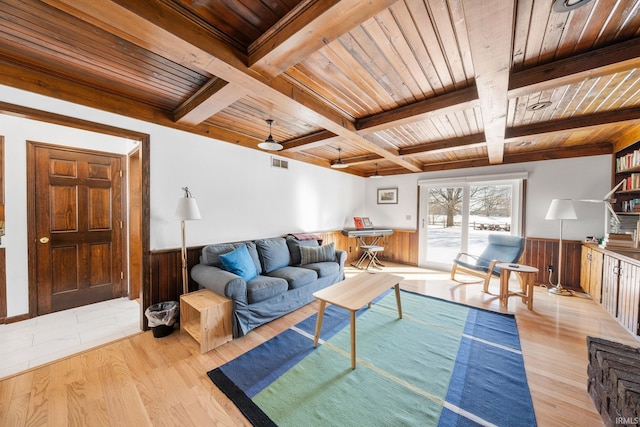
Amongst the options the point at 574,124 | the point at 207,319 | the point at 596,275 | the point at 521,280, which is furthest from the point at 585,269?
the point at 207,319

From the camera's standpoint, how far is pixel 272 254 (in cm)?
327

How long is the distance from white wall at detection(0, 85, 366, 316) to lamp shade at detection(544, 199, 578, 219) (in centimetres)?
423

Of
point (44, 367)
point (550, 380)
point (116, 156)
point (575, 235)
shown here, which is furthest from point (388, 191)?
point (44, 367)

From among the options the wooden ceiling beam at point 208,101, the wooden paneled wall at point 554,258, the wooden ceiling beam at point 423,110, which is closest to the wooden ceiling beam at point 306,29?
the wooden ceiling beam at point 208,101

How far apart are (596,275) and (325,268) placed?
12.6 feet

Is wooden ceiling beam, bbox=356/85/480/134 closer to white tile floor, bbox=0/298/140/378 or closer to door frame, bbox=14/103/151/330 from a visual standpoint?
door frame, bbox=14/103/151/330

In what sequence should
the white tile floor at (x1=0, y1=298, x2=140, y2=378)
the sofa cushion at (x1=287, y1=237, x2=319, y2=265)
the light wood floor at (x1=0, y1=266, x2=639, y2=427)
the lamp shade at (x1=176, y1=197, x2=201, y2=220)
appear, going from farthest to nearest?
the sofa cushion at (x1=287, y1=237, x2=319, y2=265)
the lamp shade at (x1=176, y1=197, x2=201, y2=220)
the white tile floor at (x1=0, y1=298, x2=140, y2=378)
the light wood floor at (x1=0, y1=266, x2=639, y2=427)

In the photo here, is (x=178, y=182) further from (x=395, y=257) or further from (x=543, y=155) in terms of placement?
(x=543, y=155)

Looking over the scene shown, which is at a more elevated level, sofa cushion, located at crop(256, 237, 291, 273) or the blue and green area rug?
sofa cushion, located at crop(256, 237, 291, 273)

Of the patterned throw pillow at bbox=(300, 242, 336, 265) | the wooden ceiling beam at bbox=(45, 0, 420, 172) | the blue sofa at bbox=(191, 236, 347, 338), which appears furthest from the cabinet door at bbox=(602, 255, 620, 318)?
the wooden ceiling beam at bbox=(45, 0, 420, 172)

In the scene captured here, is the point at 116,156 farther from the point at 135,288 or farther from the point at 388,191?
the point at 388,191

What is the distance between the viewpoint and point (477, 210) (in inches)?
187

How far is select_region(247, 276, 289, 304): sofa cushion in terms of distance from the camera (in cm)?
247

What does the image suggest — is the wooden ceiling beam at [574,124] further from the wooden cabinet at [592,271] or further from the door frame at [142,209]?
the door frame at [142,209]
